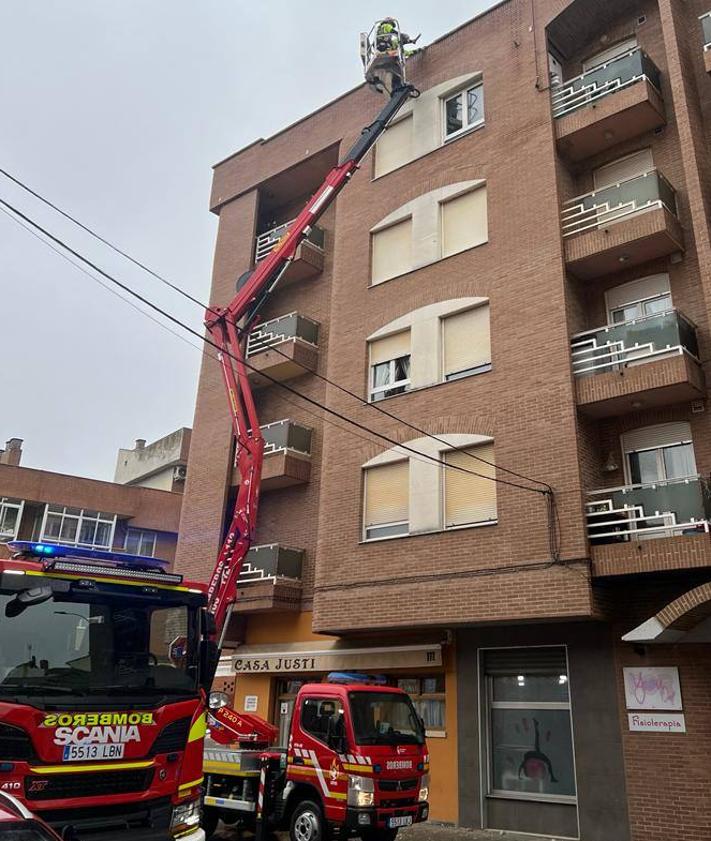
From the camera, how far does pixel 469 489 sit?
14.0m

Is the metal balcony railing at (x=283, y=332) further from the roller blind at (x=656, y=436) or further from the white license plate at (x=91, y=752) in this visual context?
the white license plate at (x=91, y=752)

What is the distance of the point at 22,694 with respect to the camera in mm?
6336

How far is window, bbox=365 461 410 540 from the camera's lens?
15.0 meters

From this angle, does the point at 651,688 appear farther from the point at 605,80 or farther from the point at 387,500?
the point at 605,80

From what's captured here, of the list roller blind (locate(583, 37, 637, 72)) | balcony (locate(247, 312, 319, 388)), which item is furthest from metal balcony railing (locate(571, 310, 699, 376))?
balcony (locate(247, 312, 319, 388))

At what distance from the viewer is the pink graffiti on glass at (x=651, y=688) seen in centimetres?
1125

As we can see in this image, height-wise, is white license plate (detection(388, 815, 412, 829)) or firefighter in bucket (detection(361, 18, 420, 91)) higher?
firefighter in bucket (detection(361, 18, 420, 91))

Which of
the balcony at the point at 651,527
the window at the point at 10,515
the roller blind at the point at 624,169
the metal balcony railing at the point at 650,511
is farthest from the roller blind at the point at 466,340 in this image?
the window at the point at 10,515

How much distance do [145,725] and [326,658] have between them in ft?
30.3

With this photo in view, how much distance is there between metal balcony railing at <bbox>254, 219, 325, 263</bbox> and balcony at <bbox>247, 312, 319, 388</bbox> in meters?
2.48

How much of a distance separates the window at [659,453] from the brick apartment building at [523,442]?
1.5 inches

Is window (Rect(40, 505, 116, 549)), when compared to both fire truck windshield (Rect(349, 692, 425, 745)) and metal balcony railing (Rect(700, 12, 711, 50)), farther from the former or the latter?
metal balcony railing (Rect(700, 12, 711, 50))

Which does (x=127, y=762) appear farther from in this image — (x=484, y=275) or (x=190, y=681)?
(x=484, y=275)

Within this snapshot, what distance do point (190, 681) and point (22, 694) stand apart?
179cm
